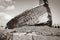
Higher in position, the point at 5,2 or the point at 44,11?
the point at 5,2

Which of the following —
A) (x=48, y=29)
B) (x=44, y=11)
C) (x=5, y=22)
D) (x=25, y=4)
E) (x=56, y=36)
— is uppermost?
(x=25, y=4)

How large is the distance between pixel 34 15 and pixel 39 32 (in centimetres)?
41

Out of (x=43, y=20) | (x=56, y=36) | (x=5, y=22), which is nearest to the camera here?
(x=56, y=36)

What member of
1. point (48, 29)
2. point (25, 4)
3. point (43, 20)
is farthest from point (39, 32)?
point (25, 4)

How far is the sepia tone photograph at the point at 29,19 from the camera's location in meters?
2.03

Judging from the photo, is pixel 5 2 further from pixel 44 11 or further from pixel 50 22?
pixel 50 22

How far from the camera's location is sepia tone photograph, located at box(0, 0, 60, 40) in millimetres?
2029

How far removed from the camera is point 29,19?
226 cm

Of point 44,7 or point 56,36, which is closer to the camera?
point 56,36

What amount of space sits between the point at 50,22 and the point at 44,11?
28cm

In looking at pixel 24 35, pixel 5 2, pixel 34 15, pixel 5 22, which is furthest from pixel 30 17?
pixel 5 2

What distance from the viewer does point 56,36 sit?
77.7 inches

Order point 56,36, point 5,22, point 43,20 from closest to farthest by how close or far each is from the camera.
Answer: point 56,36 < point 43,20 < point 5,22

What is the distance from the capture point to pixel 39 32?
2061 millimetres
